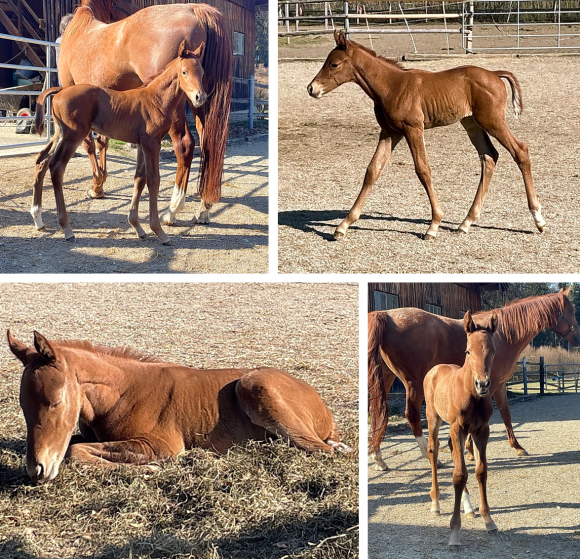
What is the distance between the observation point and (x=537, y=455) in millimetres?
4852

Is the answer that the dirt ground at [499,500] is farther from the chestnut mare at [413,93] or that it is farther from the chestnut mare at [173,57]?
the chestnut mare at [173,57]

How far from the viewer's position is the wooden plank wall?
4.86 meters

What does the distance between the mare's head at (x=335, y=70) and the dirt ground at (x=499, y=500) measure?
8.64ft

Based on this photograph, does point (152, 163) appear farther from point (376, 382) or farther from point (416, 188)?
point (416, 188)

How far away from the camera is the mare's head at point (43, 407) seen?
11.3 ft

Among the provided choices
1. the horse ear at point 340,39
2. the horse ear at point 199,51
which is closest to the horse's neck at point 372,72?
the horse ear at point 340,39

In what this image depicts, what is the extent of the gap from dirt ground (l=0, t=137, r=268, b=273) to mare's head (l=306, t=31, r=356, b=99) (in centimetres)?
155

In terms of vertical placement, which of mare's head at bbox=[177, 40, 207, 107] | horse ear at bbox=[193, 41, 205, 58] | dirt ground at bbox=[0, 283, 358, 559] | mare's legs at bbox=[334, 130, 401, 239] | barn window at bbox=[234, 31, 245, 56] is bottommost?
dirt ground at bbox=[0, 283, 358, 559]

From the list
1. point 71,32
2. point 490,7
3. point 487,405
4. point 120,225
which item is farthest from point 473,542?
point 490,7

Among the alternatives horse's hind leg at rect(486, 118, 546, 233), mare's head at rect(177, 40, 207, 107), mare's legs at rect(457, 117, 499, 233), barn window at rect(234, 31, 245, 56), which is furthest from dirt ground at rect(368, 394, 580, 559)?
barn window at rect(234, 31, 245, 56)

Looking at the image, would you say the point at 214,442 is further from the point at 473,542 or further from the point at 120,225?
the point at 120,225

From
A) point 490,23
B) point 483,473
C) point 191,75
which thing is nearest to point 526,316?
point 483,473

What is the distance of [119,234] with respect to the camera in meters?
5.87

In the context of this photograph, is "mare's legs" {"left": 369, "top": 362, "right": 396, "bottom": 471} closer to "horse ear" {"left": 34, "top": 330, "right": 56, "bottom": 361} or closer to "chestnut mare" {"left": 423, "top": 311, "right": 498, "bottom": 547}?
"chestnut mare" {"left": 423, "top": 311, "right": 498, "bottom": 547}
